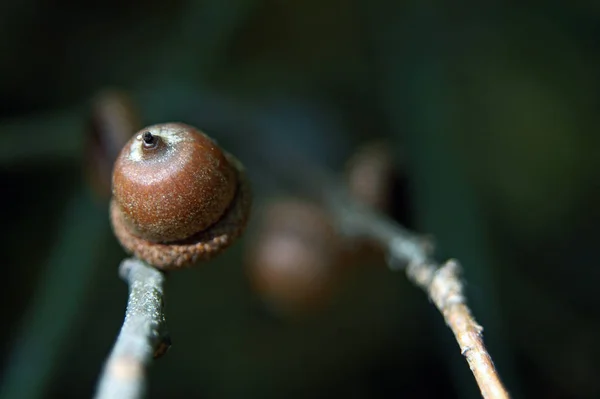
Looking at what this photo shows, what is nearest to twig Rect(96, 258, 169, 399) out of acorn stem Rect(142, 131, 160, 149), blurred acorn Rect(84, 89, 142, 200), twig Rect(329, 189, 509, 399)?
acorn stem Rect(142, 131, 160, 149)

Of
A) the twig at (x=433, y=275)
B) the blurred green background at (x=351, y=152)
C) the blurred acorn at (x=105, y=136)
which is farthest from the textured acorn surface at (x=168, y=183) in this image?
the blurred green background at (x=351, y=152)

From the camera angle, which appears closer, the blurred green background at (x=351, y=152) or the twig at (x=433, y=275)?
the twig at (x=433, y=275)

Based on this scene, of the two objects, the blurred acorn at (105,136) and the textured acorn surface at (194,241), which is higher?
the blurred acorn at (105,136)

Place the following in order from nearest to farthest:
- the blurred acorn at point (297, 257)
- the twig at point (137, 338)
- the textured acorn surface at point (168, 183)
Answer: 1. the twig at point (137, 338)
2. the textured acorn surface at point (168, 183)
3. the blurred acorn at point (297, 257)

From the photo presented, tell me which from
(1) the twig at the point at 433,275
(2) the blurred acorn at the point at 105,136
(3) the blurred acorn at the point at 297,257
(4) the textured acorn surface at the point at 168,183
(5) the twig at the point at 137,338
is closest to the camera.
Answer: (5) the twig at the point at 137,338

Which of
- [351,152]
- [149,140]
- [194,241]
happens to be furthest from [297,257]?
[149,140]

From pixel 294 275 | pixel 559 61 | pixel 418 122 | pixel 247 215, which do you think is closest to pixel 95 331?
pixel 294 275

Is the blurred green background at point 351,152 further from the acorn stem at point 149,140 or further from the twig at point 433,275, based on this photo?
the acorn stem at point 149,140
